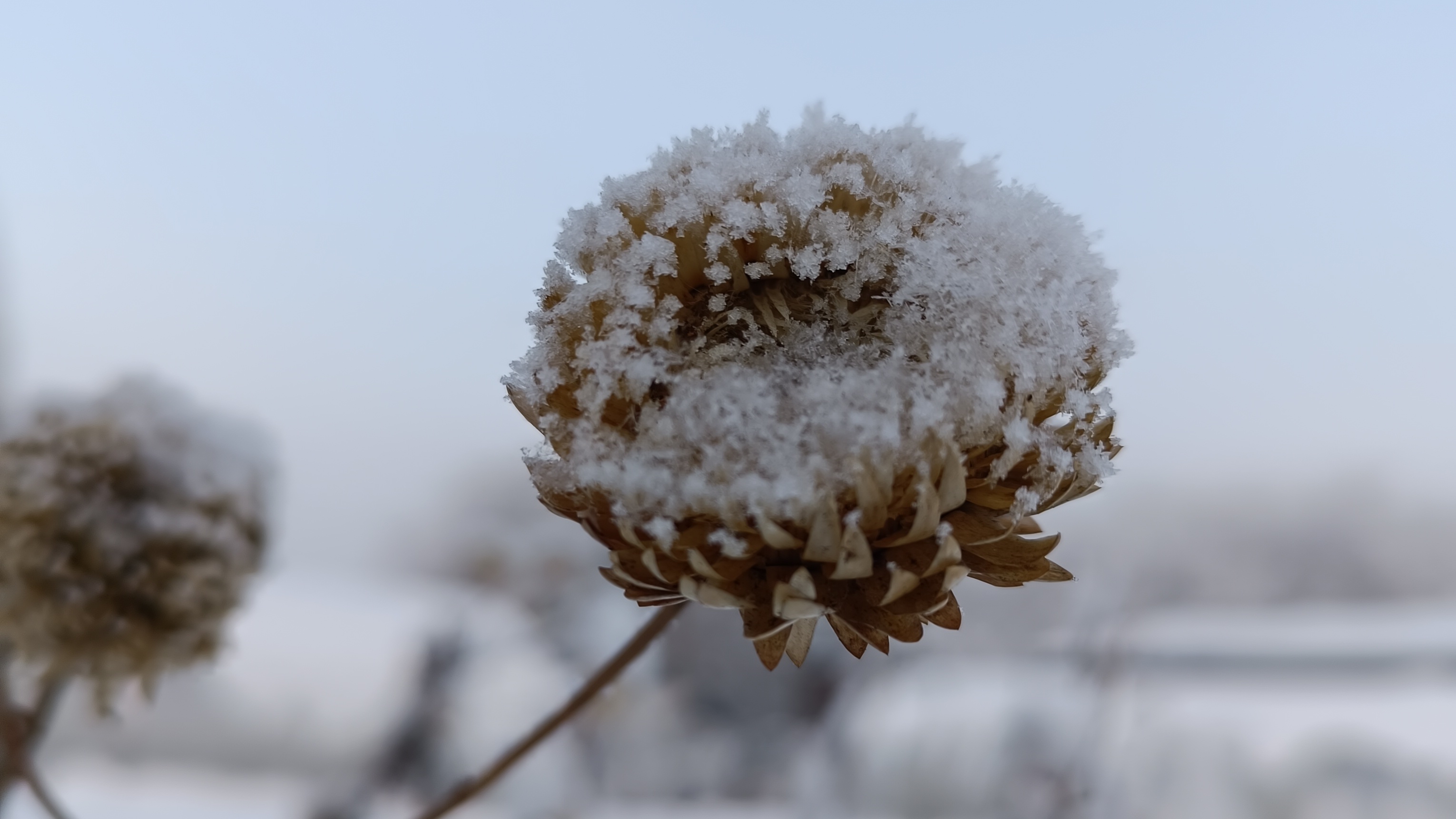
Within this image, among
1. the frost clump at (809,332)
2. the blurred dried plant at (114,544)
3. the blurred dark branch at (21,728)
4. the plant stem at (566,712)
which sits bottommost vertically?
the plant stem at (566,712)

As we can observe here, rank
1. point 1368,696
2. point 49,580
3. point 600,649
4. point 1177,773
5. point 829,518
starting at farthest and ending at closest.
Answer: point 1368,696, point 1177,773, point 600,649, point 49,580, point 829,518

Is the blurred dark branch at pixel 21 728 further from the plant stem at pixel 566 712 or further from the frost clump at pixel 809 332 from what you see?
the frost clump at pixel 809 332

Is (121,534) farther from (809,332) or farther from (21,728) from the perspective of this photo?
(809,332)

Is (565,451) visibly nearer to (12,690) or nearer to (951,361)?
(951,361)

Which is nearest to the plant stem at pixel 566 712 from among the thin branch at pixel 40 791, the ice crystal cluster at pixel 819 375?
the ice crystal cluster at pixel 819 375

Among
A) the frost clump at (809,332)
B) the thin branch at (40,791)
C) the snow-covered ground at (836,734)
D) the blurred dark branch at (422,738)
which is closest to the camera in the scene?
the frost clump at (809,332)

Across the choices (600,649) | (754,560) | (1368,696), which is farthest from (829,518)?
→ (1368,696)
